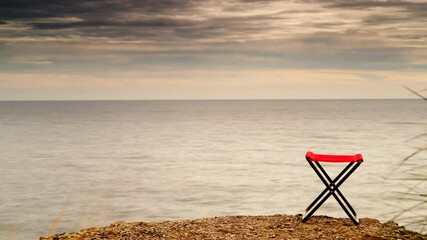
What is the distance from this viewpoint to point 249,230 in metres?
6.38

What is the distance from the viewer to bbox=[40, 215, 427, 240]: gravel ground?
6090 millimetres

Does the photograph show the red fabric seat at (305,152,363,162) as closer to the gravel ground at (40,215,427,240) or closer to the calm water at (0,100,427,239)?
the calm water at (0,100,427,239)

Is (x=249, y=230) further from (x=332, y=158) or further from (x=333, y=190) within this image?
(x=332, y=158)

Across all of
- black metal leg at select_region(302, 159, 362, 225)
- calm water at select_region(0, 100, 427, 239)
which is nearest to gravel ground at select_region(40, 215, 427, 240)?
black metal leg at select_region(302, 159, 362, 225)

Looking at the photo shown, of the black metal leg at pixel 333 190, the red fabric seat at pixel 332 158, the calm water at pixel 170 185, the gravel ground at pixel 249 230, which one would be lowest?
the calm water at pixel 170 185

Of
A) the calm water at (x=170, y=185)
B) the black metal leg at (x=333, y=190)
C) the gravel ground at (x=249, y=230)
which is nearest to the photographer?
the gravel ground at (x=249, y=230)

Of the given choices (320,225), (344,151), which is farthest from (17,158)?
(320,225)

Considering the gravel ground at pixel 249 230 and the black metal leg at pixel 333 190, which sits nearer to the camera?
the gravel ground at pixel 249 230

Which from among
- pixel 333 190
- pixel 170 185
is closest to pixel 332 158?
pixel 333 190

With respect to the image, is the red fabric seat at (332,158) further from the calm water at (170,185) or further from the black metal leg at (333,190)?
the calm water at (170,185)

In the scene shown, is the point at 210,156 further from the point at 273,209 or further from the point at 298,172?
the point at 273,209

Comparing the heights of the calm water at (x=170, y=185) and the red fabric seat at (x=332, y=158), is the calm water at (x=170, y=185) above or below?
below

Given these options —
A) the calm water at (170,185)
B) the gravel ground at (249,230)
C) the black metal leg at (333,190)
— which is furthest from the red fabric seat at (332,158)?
the gravel ground at (249,230)

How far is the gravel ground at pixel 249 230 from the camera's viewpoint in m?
6.09
